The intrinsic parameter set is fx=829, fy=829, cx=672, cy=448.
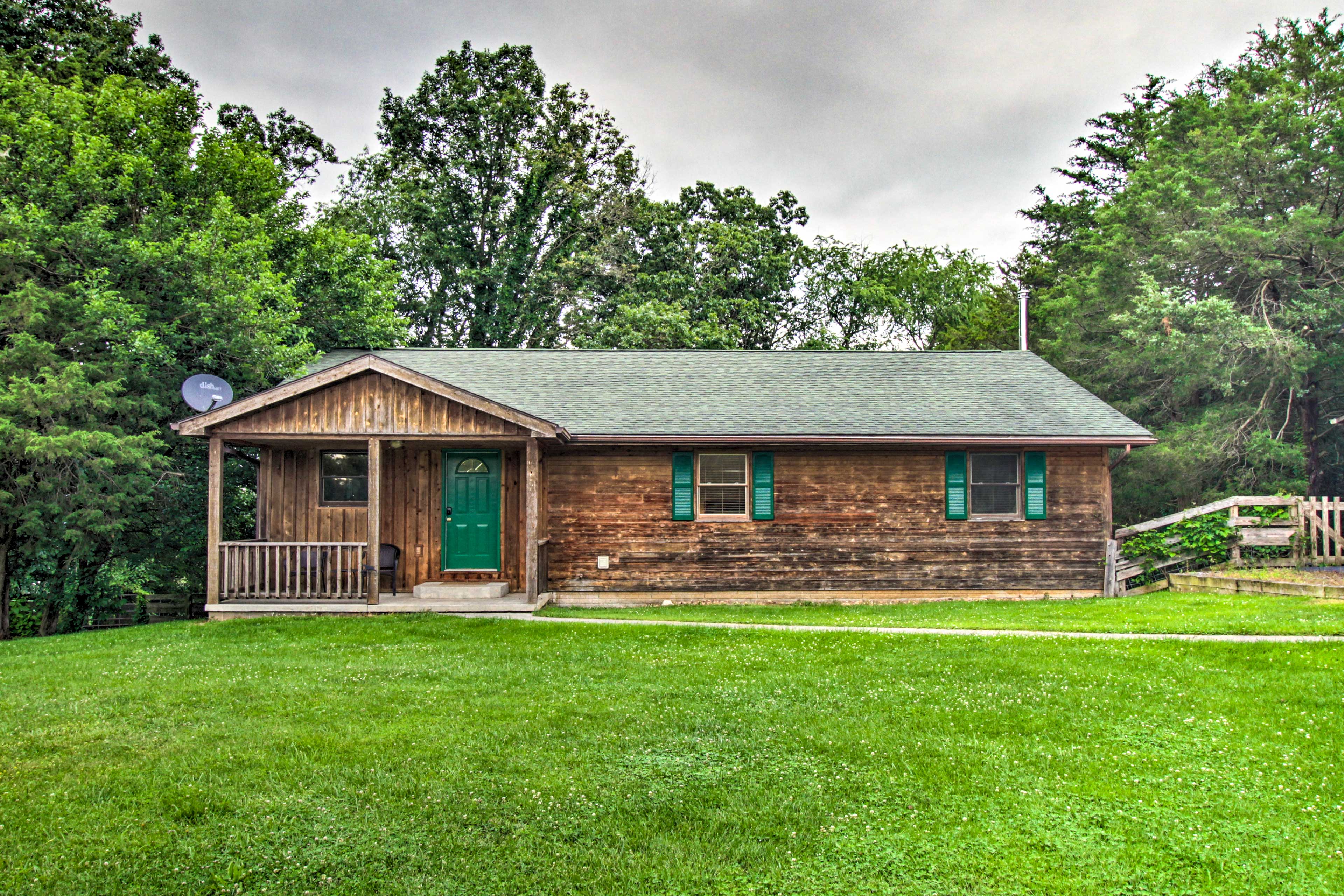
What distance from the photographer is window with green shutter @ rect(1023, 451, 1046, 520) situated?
1473 centimetres

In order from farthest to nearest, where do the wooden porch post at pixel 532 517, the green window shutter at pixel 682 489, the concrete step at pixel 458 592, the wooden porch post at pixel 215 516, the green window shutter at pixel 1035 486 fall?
the green window shutter at pixel 1035 486, the green window shutter at pixel 682 489, the concrete step at pixel 458 592, the wooden porch post at pixel 532 517, the wooden porch post at pixel 215 516

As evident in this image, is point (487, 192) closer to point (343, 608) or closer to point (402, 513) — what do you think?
point (402, 513)

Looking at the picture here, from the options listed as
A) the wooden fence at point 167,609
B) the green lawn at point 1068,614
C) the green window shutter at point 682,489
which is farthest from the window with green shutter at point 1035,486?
the wooden fence at point 167,609

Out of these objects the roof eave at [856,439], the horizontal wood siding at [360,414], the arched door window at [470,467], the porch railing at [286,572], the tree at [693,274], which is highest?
the tree at [693,274]

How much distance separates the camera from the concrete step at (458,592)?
13.1m

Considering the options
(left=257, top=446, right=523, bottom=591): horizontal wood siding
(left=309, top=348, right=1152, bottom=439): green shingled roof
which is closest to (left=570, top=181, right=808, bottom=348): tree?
(left=309, top=348, right=1152, bottom=439): green shingled roof

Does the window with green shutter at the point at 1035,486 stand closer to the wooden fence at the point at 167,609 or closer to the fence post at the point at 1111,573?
the fence post at the point at 1111,573

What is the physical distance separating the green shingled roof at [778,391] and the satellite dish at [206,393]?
2180 mm

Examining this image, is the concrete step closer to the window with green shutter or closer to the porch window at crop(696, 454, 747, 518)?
the porch window at crop(696, 454, 747, 518)

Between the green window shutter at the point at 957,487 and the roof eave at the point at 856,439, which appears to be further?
the green window shutter at the point at 957,487

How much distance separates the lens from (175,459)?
15.6 m

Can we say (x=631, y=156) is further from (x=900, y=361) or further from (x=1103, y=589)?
(x=1103, y=589)

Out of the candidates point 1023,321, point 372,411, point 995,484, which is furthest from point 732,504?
point 1023,321

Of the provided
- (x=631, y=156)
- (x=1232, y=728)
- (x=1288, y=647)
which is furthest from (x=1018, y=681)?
(x=631, y=156)
